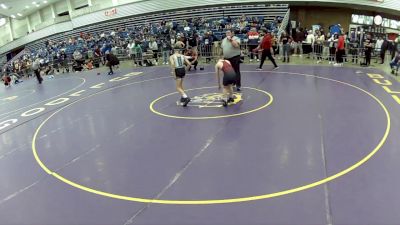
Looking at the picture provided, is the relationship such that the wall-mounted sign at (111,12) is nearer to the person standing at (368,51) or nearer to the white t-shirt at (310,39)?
the white t-shirt at (310,39)

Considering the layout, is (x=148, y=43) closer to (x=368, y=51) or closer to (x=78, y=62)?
(x=78, y=62)

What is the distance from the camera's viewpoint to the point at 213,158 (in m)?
7.17

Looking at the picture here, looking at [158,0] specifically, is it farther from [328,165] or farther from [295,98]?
[328,165]

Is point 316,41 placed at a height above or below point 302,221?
above

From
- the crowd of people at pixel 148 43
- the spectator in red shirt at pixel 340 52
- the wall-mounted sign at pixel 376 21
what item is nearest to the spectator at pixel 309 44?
the spectator in red shirt at pixel 340 52

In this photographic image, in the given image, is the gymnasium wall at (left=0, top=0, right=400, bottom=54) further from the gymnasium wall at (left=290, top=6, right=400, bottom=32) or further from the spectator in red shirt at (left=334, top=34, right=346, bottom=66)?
the spectator in red shirt at (left=334, top=34, right=346, bottom=66)

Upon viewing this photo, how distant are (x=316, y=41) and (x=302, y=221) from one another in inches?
614

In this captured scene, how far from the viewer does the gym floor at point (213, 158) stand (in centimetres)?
539

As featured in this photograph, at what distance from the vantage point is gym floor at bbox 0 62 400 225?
17.7ft

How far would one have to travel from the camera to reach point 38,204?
19.8ft

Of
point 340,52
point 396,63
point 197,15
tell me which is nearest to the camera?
point 396,63

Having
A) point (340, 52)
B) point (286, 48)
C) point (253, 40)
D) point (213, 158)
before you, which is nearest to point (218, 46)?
point (253, 40)

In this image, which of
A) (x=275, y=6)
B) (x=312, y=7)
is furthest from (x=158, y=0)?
(x=312, y=7)

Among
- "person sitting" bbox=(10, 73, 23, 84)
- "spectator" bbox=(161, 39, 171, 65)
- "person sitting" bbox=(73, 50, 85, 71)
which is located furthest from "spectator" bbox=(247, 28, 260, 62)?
"person sitting" bbox=(10, 73, 23, 84)
